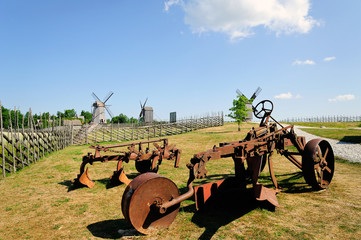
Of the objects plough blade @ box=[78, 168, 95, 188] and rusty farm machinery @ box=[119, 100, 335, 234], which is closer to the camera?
rusty farm machinery @ box=[119, 100, 335, 234]

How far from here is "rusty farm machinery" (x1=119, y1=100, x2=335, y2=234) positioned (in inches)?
161

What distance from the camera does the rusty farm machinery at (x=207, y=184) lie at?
13.4ft

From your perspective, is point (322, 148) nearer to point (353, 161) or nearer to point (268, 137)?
point (268, 137)

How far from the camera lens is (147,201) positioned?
413cm

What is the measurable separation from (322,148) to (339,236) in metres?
3.72

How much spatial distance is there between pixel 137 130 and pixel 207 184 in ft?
83.3

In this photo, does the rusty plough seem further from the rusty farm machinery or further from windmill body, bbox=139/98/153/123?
windmill body, bbox=139/98/153/123

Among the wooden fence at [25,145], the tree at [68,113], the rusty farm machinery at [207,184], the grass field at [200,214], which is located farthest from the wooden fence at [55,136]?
the tree at [68,113]

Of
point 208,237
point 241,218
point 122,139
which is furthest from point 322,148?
point 122,139

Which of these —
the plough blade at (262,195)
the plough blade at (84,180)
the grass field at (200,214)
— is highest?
the plough blade at (262,195)

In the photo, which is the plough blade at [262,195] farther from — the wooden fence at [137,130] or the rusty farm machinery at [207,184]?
the wooden fence at [137,130]

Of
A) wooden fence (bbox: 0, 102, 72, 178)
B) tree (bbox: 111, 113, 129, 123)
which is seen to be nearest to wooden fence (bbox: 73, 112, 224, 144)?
wooden fence (bbox: 0, 102, 72, 178)

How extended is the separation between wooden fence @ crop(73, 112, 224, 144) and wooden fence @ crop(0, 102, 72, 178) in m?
5.43

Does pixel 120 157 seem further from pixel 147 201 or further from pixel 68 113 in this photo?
pixel 68 113
